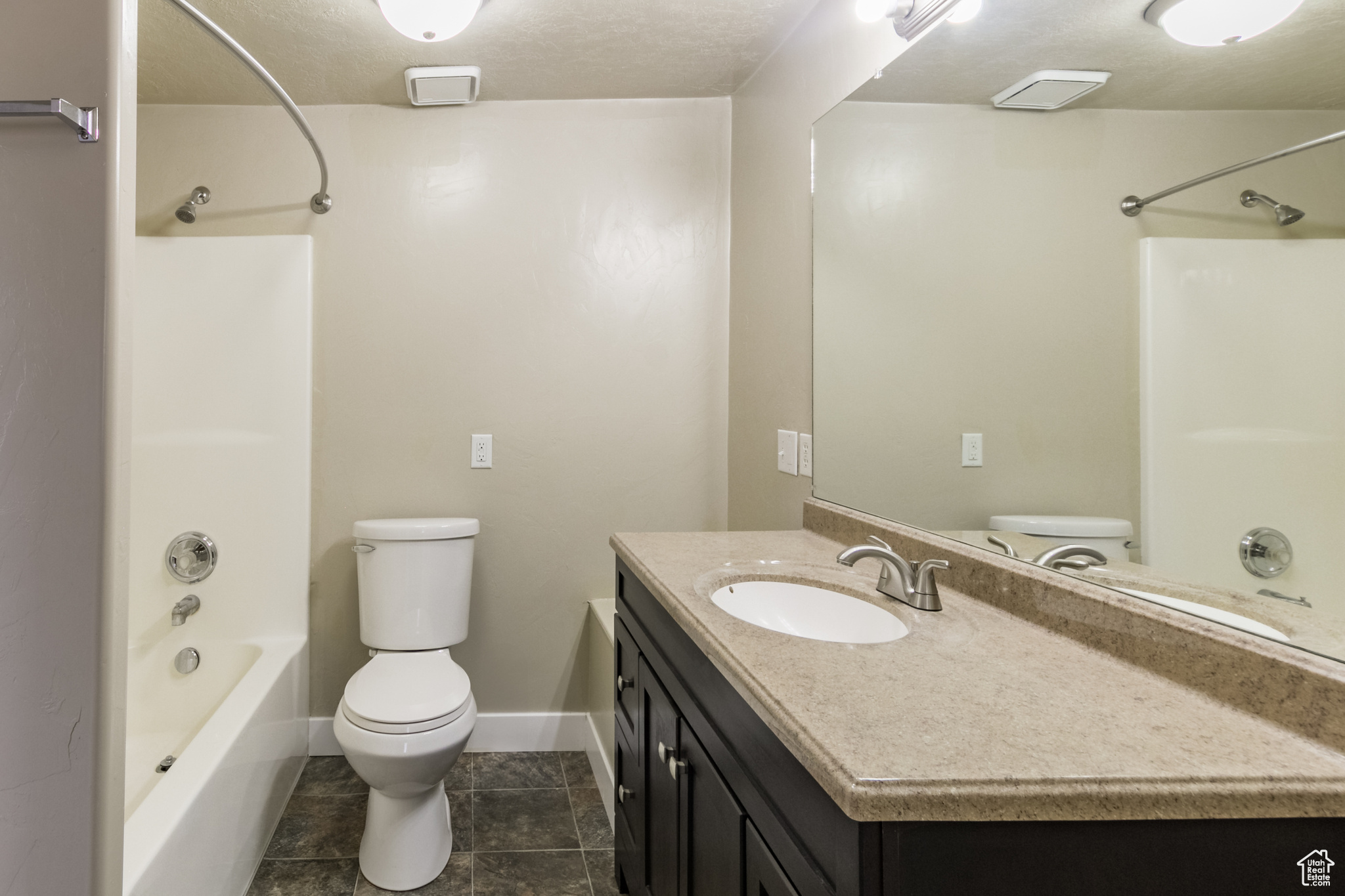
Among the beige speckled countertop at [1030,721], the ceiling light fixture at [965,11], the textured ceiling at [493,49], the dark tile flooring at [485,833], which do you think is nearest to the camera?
the beige speckled countertop at [1030,721]

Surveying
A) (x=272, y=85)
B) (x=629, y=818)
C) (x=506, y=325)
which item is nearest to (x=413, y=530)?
(x=506, y=325)

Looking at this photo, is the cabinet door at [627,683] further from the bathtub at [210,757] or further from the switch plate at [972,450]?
the bathtub at [210,757]

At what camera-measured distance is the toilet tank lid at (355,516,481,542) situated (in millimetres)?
2213

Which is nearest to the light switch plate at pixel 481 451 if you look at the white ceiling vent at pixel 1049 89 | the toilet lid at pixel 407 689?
the toilet lid at pixel 407 689

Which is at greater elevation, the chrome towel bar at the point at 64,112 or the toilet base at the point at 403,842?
the chrome towel bar at the point at 64,112

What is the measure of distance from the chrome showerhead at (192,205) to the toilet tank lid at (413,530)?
116 cm

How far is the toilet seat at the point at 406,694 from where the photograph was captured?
5.68 feet

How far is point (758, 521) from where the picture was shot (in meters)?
2.28

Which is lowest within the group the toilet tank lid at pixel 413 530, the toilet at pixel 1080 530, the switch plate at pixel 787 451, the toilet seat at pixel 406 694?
the toilet seat at pixel 406 694

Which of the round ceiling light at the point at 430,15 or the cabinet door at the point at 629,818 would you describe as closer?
the cabinet door at the point at 629,818

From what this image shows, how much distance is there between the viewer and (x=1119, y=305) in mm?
955

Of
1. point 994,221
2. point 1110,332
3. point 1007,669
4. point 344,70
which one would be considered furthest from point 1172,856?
point 344,70

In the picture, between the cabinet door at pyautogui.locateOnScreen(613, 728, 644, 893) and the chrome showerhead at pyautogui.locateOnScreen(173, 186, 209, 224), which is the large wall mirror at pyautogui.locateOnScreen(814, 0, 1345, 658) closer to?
the cabinet door at pyautogui.locateOnScreen(613, 728, 644, 893)

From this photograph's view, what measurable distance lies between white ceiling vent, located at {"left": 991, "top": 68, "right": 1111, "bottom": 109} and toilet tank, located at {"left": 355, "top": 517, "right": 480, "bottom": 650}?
1874 mm
